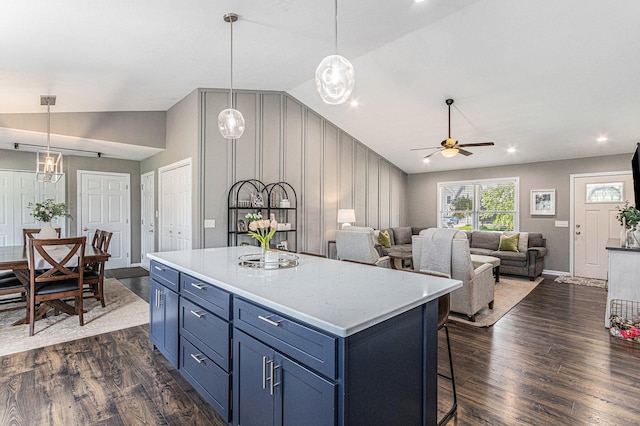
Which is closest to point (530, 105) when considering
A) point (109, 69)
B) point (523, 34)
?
point (523, 34)

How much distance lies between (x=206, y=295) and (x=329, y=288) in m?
0.79

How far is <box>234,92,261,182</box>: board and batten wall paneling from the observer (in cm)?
524

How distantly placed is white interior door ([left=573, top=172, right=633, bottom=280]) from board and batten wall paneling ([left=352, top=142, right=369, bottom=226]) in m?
4.10

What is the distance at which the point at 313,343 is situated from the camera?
49.8 inches

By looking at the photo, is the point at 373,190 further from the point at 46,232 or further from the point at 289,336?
the point at 289,336

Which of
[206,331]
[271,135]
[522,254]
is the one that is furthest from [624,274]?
[271,135]

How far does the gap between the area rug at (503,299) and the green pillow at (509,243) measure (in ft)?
1.89

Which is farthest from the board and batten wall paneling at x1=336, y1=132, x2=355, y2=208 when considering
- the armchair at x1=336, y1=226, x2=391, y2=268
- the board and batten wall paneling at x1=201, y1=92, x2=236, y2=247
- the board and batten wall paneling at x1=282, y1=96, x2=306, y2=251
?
the board and batten wall paneling at x1=201, y1=92, x2=236, y2=247

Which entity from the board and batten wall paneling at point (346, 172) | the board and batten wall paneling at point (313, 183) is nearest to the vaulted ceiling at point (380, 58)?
the board and batten wall paneling at point (313, 183)

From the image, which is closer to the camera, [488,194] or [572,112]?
[572,112]

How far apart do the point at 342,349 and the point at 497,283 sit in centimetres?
560

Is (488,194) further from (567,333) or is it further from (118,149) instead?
(118,149)

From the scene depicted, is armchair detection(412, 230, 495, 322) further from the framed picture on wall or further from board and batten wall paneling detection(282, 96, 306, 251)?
the framed picture on wall

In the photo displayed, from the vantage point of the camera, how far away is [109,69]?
3535 mm
